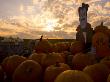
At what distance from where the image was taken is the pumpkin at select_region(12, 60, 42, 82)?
12.2 ft

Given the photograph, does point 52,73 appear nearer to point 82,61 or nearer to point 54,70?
point 54,70

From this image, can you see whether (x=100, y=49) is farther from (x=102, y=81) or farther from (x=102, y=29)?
(x=102, y=81)

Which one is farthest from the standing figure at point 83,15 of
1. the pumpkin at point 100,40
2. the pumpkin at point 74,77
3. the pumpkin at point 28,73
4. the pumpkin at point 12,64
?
the pumpkin at point 74,77

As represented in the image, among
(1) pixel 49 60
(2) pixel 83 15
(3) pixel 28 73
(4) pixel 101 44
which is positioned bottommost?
(3) pixel 28 73

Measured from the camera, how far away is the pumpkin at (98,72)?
11.6ft

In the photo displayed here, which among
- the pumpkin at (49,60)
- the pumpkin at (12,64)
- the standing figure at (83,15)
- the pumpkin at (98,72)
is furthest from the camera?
the standing figure at (83,15)

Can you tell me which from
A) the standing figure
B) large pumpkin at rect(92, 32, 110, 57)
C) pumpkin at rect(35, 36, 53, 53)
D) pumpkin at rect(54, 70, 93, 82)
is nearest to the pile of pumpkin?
pumpkin at rect(54, 70, 93, 82)

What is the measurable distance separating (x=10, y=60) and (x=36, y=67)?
0.82 m

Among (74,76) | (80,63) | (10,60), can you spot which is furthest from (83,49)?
(74,76)

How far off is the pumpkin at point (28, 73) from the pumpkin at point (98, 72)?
71cm

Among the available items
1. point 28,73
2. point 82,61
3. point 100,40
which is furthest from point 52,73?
point 100,40

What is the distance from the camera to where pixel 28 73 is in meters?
3.76

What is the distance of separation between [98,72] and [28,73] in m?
1.02

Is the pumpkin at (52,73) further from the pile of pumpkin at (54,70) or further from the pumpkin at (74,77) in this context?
the pumpkin at (74,77)
